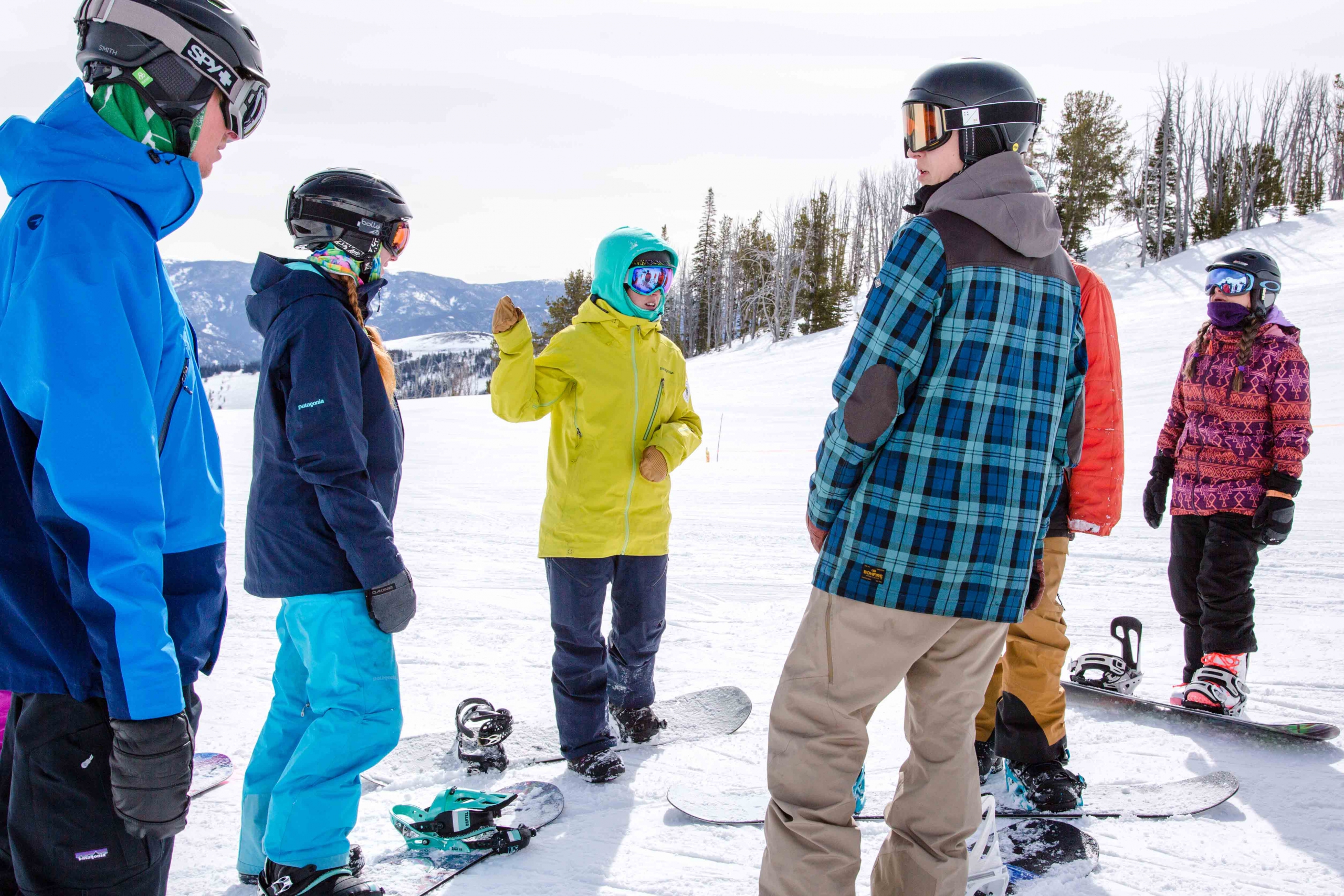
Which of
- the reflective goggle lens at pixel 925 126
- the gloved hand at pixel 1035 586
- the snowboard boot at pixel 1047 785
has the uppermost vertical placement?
the reflective goggle lens at pixel 925 126

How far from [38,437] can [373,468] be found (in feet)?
3.52

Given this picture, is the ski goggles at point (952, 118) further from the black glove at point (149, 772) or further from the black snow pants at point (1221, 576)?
the black snow pants at point (1221, 576)

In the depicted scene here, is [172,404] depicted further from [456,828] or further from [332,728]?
[456,828]

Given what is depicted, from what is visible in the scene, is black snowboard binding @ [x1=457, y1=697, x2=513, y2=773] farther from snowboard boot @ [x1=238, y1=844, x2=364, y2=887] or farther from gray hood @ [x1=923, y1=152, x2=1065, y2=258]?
gray hood @ [x1=923, y1=152, x2=1065, y2=258]

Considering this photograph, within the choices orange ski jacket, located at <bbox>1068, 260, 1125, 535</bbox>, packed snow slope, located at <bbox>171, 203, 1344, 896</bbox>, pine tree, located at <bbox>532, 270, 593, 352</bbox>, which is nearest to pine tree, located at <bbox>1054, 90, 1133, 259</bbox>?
pine tree, located at <bbox>532, 270, 593, 352</bbox>

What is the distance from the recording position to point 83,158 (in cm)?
141

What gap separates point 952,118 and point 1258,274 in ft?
8.59

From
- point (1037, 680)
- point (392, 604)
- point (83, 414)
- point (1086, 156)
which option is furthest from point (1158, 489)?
point (1086, 156)

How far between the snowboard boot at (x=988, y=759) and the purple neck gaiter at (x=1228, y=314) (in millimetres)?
2206

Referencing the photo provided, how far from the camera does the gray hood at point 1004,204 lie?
1.95 metres

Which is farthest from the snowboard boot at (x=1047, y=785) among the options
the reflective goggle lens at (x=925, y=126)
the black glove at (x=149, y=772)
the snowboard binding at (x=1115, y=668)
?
the black glove at (x=149, y=772)

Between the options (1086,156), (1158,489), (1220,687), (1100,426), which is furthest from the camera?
(1086,156)

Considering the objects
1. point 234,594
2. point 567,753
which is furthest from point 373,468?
point 234,594

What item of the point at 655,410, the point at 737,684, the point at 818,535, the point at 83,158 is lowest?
the point at 737,684
